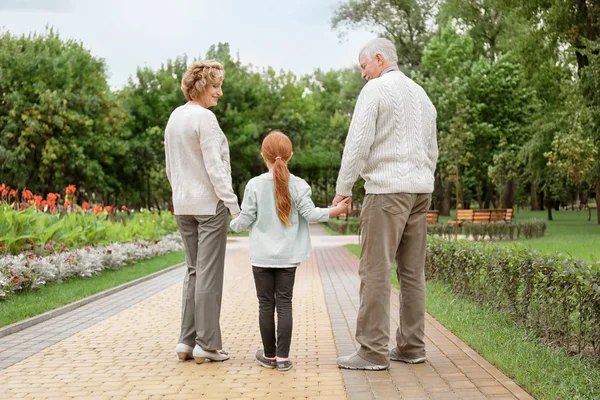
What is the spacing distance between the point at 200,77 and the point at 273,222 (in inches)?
48.6

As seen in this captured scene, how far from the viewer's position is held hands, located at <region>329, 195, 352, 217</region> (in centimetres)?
505

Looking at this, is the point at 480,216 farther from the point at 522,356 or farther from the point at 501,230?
the point at 522,356

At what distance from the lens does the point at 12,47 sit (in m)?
36.8

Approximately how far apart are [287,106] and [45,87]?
16031 millimetres

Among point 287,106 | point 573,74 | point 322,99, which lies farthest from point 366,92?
point 322,99

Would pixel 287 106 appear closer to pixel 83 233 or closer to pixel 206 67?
pixel 83 233

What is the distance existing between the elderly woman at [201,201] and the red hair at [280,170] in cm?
34

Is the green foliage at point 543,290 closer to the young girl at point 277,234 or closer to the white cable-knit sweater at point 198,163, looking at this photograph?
the young girl at point 277,234

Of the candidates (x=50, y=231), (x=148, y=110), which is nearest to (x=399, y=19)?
(x=148, y=110)

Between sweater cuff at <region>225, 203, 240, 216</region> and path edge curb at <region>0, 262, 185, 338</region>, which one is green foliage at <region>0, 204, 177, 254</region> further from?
sweater cuff at <region>225, 203, 240, 216</region>

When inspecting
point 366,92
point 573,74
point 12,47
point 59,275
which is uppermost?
point 12,47

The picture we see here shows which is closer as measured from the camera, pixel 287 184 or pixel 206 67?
pixel 287 184

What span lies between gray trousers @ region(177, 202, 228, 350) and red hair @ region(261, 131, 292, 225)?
0.52 meters

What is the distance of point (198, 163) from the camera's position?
5.41 m
